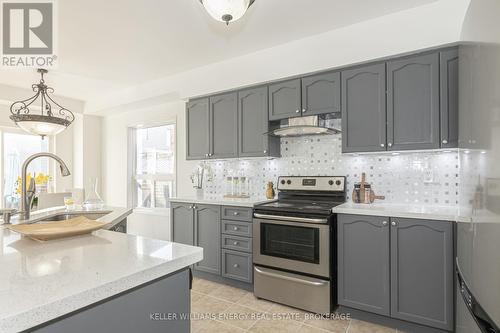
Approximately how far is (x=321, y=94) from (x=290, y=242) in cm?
144

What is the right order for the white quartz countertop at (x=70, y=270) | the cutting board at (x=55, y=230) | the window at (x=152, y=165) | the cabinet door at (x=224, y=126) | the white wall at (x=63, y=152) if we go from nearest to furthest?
the white quartz countertop at (x=70, y=270) → the cutting board at (x=55, y=230) → the cabinet door at (x=224, y=126) → the window at (x=152, y=165) → the white wall at (x=63, y=152)

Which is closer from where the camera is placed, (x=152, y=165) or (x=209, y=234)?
(x=209, y=234)

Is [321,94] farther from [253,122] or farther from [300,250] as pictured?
[300,250]

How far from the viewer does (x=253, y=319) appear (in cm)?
239

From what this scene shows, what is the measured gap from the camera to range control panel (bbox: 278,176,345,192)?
287 cm

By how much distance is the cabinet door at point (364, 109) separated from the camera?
2.46 m

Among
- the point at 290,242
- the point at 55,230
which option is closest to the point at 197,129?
the point at 290,242

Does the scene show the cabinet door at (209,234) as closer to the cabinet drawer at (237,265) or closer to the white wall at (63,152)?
the cabinet drawer at (237,265)

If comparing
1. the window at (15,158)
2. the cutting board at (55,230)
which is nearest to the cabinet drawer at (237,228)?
the cutting board at (55,230)

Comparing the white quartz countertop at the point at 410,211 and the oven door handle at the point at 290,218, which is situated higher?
the white quartz countertop at the point at 410,211

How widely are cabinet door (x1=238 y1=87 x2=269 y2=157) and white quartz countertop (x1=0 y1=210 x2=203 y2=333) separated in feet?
6.69

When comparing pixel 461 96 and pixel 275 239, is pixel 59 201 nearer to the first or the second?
pixel 275 239

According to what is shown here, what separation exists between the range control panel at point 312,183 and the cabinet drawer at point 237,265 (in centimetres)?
86

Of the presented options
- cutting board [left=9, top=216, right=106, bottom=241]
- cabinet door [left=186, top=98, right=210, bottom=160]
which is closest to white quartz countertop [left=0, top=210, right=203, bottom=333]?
cutting board [left=9, top=216, right=106, bottom=241]
